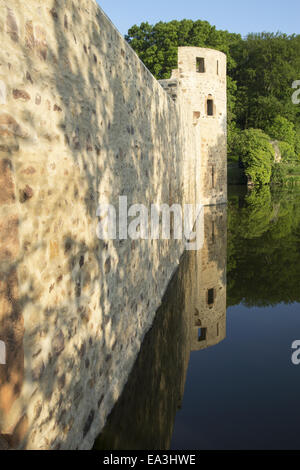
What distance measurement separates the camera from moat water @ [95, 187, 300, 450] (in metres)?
3.13

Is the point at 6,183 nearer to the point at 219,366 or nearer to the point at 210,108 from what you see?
the point at 219,366

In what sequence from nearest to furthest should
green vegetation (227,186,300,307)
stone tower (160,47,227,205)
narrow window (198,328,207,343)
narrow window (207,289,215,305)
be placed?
narrow window (198,328,207,343) < narrow window (207,289,215,305) < green vegetation (227,186,300,307) < stone tower (160,47,227,205)

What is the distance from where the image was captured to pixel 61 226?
2.51 metres

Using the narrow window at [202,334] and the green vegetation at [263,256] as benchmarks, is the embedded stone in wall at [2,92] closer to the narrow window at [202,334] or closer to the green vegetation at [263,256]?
the narrow window at [202,334]

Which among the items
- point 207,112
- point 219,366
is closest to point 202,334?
point 219,366

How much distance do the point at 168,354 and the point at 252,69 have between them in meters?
35.2

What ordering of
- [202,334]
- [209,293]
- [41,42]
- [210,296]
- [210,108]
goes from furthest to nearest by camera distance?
[210,108], [209,293], [210,296], [202,334], [41,42]

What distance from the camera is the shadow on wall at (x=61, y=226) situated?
1.96 m

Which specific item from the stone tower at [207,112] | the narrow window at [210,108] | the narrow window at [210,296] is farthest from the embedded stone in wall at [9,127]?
the narrow window at [210,108]

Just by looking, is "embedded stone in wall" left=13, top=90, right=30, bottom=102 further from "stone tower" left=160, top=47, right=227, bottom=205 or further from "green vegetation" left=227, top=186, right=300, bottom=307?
"stone tower" left=160, top=47, right=227, bottom=205

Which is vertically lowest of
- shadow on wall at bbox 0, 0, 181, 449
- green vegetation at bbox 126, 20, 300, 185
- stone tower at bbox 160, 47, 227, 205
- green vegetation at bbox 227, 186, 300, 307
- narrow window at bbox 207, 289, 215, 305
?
narrow window at bbox 207, 289, 215, 305

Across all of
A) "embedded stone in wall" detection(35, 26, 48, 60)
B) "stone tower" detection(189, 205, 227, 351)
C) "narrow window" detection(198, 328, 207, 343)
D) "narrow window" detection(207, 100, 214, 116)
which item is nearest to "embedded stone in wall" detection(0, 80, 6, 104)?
"embedded stone in wall" detection(35, 26, 48, 60)

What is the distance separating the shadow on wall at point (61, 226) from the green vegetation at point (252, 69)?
24765 millimetres

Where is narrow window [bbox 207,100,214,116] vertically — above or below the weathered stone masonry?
above
